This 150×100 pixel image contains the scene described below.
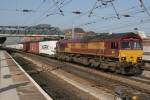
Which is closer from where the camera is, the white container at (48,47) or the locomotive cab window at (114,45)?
the locomotive cab window at (114,45)

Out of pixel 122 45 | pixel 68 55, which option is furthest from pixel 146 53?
pixel 122 45

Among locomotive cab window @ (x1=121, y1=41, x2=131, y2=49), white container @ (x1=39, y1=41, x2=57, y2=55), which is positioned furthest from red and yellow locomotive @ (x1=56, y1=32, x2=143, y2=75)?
white container @ (x1=39, y1=41, x2=57, y2=55)

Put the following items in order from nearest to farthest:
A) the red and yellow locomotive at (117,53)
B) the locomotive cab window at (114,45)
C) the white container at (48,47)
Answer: the red and yellow locomotive at (117,53)
the locomotive cab window at (114,45)
the white container at (48,47)

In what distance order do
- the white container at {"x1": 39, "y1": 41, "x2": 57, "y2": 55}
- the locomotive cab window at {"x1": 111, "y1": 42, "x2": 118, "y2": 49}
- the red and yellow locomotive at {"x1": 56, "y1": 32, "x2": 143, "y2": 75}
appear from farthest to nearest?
1. the white container at {"x1": 39, "y1": 41, "x2": 57, "y2": 55}
2. the locomotive cab window at {"x1": 111, "y1": 42, "x2": 118, "y2": 49}
3. the red and yellow locomotive at {"x1": 56, "y1": 32, "x2": 143, "y2": 75}

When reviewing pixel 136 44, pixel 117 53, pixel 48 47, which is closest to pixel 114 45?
pixel 117 53

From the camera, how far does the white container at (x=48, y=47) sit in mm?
63812

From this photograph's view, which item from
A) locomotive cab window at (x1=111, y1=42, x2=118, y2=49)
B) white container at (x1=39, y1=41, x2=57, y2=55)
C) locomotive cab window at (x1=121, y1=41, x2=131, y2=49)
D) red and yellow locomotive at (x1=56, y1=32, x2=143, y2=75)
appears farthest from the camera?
white container at (x1=39, y1=41, x2=57, y2=55)

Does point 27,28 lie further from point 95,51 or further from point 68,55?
point 95,51

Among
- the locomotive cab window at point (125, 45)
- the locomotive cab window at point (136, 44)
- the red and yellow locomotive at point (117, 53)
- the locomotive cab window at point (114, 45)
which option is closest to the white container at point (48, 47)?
the red and yellow locomotive at point (117, 53)

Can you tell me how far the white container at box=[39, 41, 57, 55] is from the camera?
63812 millimetres

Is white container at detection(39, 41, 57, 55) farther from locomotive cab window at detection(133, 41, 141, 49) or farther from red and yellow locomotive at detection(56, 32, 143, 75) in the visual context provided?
locomotive cab window at detection(133, 41, 141, 49)

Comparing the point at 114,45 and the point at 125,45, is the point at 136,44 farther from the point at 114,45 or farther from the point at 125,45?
the point at 114,45

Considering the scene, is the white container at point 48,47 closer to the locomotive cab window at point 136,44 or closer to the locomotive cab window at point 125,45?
the locomotive cab window at point 136,44

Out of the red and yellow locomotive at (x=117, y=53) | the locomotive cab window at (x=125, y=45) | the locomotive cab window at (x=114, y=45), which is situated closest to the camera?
the red and yellow locomotive at (x=117, y=53)
